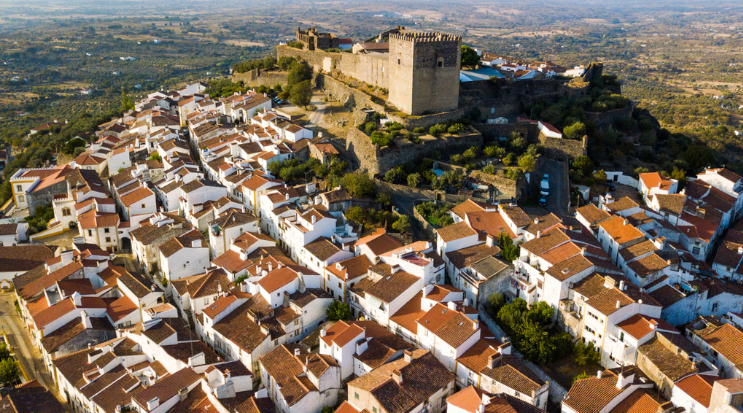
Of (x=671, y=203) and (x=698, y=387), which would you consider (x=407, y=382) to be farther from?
(x=671, y=203)

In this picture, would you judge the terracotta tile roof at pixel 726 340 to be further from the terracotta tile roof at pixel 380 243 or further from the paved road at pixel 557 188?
the terracotta tile roof at pixel 380 243

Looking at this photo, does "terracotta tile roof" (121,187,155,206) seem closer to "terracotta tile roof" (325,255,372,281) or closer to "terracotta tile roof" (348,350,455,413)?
"terracotta tile roof" (325,255,372,281)

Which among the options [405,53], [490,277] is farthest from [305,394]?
[405,53]

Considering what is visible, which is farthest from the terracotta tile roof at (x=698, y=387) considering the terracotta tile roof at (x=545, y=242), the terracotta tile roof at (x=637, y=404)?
the terracotta tile roof at (x=545, y=242)

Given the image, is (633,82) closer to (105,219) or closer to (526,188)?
(526,188)

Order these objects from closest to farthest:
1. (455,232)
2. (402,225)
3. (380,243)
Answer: (380,243) → (455,232) → (402,225)

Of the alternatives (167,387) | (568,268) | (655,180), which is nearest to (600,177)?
(655,180)
